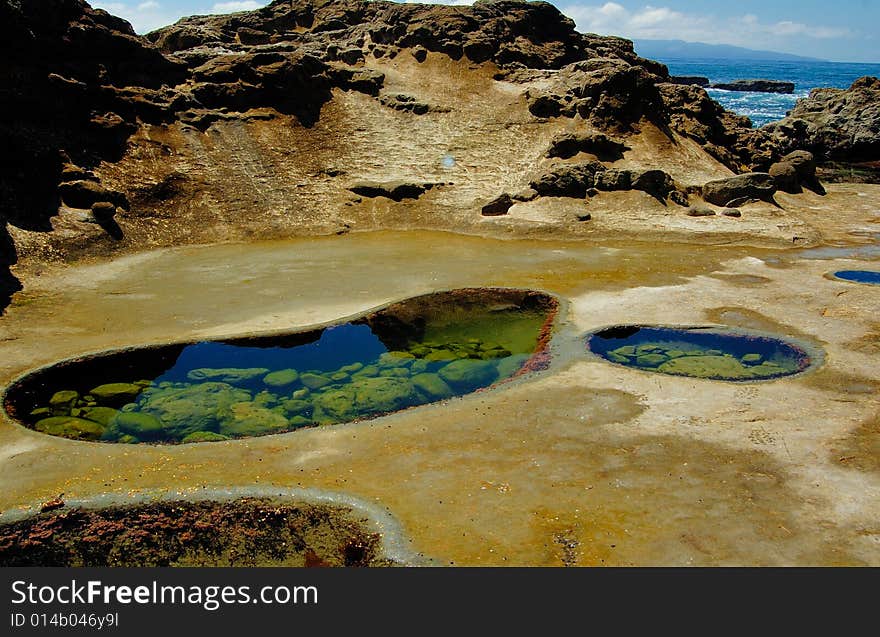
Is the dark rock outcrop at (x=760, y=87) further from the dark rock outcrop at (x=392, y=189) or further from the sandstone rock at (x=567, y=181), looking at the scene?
the dark rock outcrop at (x=392, y=189)

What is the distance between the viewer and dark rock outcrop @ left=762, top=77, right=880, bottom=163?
211ft

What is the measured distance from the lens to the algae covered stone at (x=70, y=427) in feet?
54.6

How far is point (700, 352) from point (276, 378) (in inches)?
474

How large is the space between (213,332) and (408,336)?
613 cm

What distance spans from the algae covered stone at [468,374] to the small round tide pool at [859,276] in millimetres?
15558

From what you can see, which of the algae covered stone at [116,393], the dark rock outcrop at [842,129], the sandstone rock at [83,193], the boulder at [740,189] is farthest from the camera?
the dark rock outcrop at [842,129]

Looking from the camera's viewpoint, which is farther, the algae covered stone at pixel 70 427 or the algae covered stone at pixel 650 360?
the algae covered stone at pixel 650 360

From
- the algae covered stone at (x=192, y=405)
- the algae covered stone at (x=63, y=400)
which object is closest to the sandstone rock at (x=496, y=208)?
the algae covered stone at (x=192, y=405)

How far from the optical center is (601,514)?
12.2m

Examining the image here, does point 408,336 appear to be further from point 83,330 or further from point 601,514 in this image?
point 601,514

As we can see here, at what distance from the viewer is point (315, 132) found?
144 feet

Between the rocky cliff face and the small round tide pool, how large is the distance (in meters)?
11.3

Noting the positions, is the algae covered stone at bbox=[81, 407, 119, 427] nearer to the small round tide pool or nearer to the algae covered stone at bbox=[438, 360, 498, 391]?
the algae covered stone at bbox=[438, 360, 498, 391]

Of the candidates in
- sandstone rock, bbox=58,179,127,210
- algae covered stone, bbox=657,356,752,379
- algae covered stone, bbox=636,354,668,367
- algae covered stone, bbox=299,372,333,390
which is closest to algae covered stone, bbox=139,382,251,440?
algae covered stone, bbox=299,372,333,390
